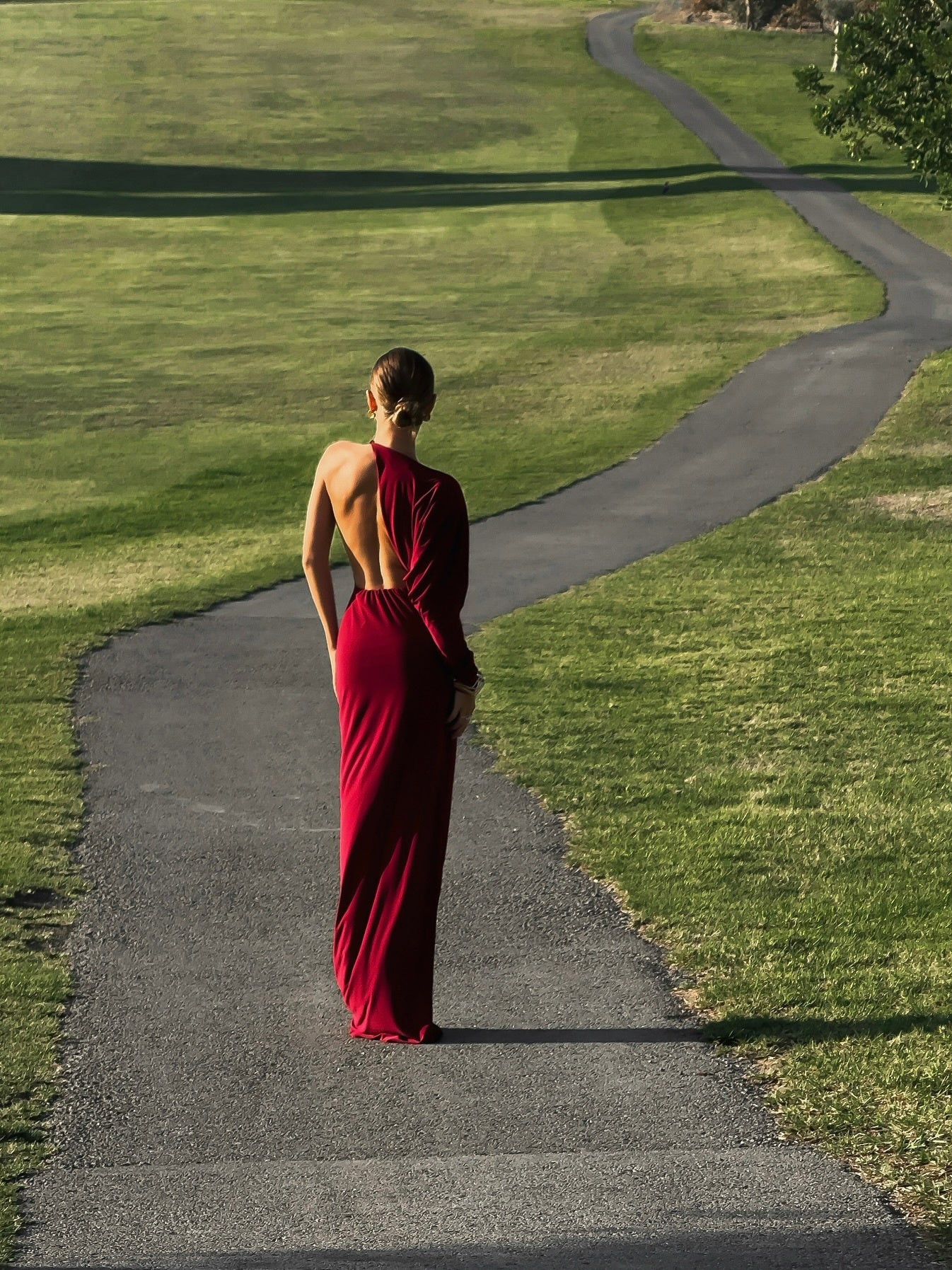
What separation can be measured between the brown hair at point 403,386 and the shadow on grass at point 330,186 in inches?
1851

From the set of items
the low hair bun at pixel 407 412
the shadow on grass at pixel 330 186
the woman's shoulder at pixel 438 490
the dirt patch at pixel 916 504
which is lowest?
the shadow on grass at pixel 330 186

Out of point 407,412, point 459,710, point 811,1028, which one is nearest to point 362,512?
point 407,412

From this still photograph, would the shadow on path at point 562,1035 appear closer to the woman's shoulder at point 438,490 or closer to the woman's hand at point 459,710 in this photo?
the woman's hand at point 459,710

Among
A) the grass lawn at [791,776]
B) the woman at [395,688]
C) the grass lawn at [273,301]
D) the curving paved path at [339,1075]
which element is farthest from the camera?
the grass lawn at [273,301]

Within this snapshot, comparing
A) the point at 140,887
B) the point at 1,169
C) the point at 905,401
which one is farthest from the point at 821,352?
the point at 1,169

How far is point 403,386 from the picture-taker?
19.1 feet

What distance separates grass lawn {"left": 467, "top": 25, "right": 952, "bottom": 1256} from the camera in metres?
5.77

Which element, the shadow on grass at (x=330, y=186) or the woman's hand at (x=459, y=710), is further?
the shadow on grass at (x=330, y=186)

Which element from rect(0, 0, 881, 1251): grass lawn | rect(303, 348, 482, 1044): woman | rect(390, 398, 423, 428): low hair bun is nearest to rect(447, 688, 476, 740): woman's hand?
rect(303, 348, 482, 1044): woman

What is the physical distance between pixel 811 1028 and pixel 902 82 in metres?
17.3

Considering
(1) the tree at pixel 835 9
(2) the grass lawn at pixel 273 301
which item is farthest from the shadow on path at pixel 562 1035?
(1) the tree at pixel 835 9

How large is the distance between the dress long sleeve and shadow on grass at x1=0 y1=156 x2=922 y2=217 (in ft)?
155

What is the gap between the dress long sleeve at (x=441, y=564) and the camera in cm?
586

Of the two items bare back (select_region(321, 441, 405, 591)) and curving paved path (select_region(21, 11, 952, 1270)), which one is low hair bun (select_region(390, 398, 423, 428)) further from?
curving paved path (select_region(21, 11, 952, 1270))
